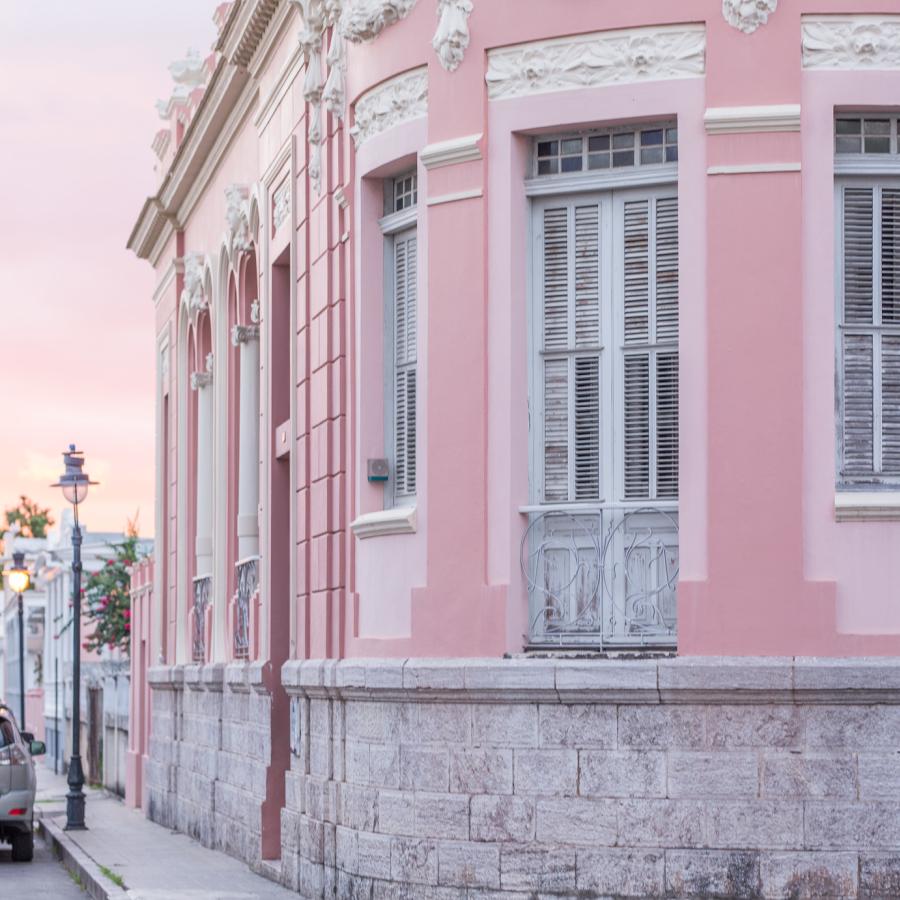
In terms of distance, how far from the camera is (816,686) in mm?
12820

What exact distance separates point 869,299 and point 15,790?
13.5m

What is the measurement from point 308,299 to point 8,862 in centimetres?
971

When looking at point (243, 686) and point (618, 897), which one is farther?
point (243, 686)

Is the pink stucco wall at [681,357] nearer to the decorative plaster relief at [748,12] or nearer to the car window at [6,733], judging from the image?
the decorative plaster relief at [748,12]

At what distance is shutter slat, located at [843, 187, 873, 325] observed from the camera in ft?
44.7

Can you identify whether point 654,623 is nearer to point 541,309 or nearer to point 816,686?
A: point 816,686

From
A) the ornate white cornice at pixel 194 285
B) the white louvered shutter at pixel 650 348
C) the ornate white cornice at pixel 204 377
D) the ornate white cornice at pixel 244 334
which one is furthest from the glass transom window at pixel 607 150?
the ornate white cornice at pixel 194 285

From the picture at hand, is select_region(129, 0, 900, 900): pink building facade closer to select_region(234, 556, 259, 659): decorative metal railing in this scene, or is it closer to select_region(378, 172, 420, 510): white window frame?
select_region(378, 172, 420, 510): white window frame

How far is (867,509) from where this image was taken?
13180 millimetres

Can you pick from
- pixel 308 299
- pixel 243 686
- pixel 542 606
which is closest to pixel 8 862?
pixel 243 686

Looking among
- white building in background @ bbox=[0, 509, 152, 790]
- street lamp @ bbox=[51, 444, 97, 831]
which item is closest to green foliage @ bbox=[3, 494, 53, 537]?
white building in background @ bbox=[0, 509, 152, 790]

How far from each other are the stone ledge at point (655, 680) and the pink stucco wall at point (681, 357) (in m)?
0.21

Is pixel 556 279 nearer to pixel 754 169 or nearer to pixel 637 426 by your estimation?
pixel 637 426

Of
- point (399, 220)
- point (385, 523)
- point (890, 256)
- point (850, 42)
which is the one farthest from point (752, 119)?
point (385, 523)
